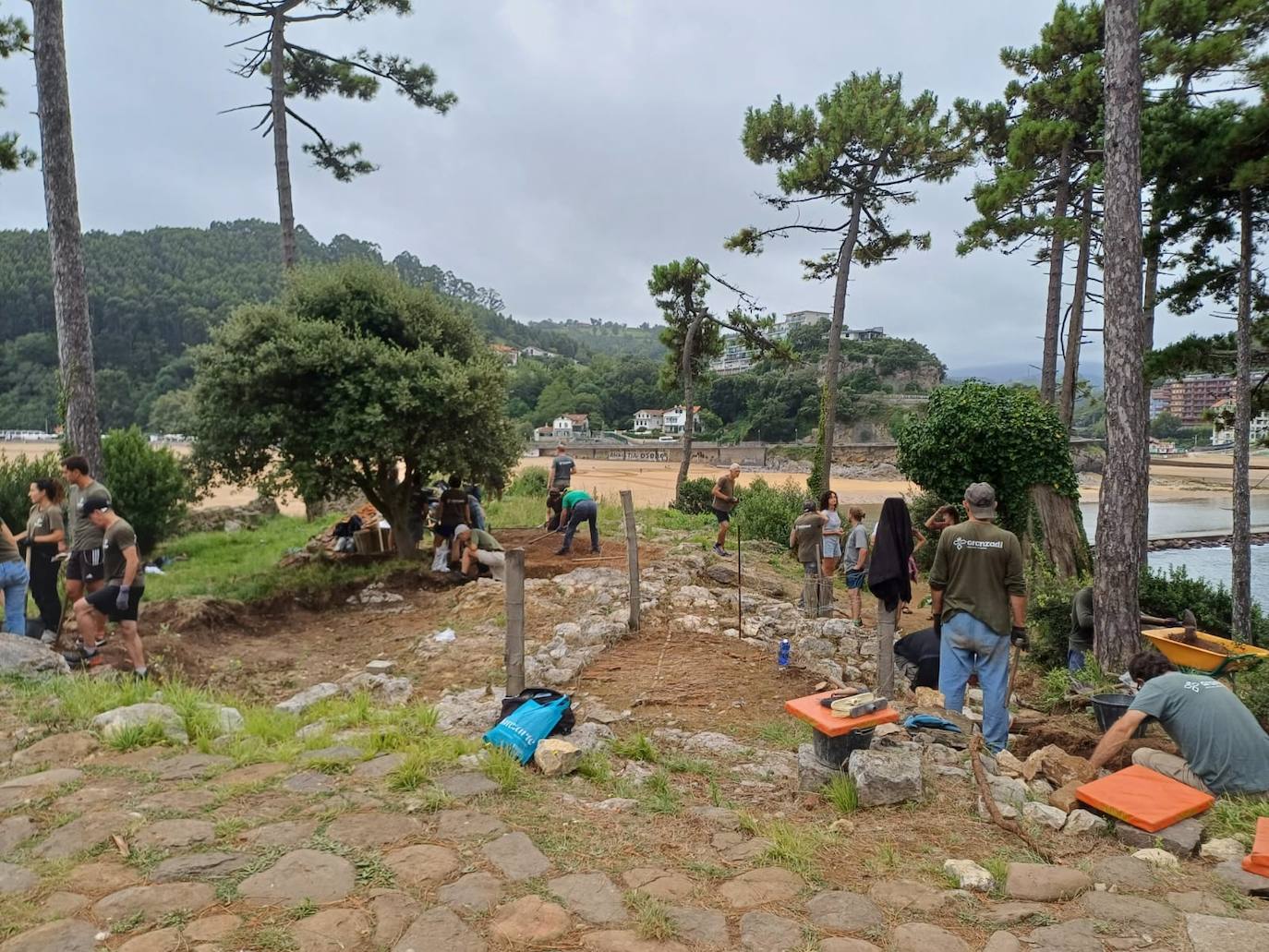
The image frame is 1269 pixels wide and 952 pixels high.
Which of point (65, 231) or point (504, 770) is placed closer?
point (504, 770)

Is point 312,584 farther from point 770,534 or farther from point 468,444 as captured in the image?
point 770,534

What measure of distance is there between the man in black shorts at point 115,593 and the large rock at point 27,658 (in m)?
0.33

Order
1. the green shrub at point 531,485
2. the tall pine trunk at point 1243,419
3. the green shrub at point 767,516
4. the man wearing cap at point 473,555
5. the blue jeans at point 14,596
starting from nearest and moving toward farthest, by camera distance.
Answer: the blue jeans at point 14,596
the tall pine trunk at point 1243,419
the man wearing cap at point 473,555
the green shrub at point 767,516
the green shrub at point 531,485

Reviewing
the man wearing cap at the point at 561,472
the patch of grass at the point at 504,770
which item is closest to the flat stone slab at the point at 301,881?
the patch of grass at the point at 504,770

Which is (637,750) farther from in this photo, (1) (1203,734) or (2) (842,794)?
(1) (1203,734)

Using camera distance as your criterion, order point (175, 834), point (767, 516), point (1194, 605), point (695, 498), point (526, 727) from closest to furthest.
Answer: point (175, 834) → point (526, 727) → point (1194, 605) → point (767, 516) → point (695, 498)

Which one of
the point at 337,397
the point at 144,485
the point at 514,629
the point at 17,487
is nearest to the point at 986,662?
the point at 514,629

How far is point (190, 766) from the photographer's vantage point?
13.8 ft

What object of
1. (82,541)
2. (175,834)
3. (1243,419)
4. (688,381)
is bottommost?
(175,834)

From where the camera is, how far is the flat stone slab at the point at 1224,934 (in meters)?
2.70

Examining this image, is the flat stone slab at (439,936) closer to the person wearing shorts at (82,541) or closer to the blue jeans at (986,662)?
the blue jeans at (986,662)

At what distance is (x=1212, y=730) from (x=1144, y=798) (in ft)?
2.06

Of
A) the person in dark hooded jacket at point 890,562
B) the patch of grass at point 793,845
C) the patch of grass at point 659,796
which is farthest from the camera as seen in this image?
the person in dark hooded jacket at point 890,562

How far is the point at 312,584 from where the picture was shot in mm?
10008
